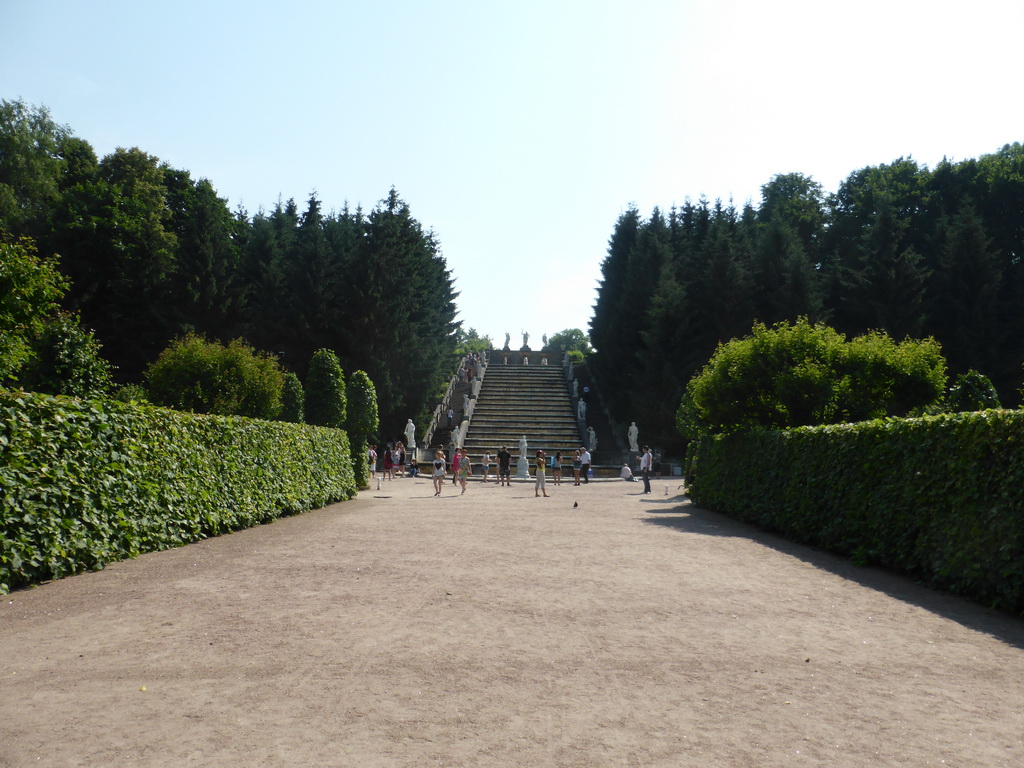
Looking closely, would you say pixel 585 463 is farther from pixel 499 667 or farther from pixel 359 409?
pixel 499 667

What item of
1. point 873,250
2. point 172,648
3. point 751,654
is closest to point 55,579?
point 172,648

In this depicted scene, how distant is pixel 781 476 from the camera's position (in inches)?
607

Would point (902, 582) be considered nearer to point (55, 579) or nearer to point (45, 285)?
point (55, 579)

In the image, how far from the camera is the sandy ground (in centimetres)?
397

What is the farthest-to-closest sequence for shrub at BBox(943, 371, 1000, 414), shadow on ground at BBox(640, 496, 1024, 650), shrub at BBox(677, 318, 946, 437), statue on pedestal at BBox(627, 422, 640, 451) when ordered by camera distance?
statue on pedestal at BBox(627, 422, 640, 451)
shrub at BBox(943, 371, 1000, 414)
shrub at BBox(677, 318, 946, 437)
shadow on ground at BBox(640, 496, 1024, 650)

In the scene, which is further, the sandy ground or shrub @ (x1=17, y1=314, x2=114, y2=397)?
→ shrub @ (x1=17, y1=314, x2=114, y2=397)

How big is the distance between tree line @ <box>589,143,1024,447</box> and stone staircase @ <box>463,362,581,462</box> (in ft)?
12.7

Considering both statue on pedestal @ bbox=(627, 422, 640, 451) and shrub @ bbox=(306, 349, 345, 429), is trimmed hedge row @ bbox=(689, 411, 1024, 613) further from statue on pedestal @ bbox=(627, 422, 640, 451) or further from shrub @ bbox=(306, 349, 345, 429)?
statue on pedestal @ bbox=(627, 422, 640, 451)

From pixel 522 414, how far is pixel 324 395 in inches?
973

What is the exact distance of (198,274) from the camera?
43375mm

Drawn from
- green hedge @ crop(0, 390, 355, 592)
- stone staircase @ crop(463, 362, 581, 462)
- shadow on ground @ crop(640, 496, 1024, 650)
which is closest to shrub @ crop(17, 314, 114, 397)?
green hedge @ crop(0, 390, 355, 592)

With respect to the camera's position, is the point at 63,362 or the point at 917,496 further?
the point at 63,362

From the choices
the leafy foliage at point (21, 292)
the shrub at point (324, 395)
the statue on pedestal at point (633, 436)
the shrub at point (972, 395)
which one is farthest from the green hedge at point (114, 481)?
the statue on pedestal at point (633, 436)

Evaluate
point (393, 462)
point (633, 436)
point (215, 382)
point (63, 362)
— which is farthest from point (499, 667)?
point (633, 436)
